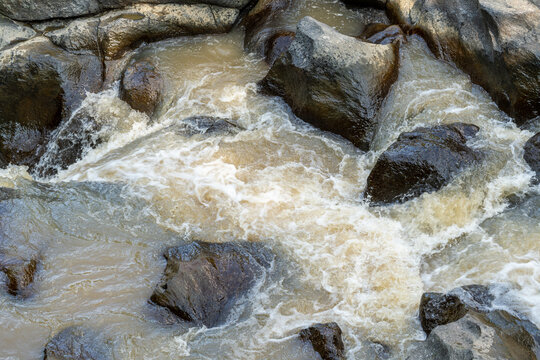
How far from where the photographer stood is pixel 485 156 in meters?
7.34

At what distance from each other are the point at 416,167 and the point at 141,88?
4.79m

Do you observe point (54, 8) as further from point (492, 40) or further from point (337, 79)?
point (492, 40)

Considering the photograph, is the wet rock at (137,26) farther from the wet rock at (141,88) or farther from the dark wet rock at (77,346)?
the dark wet rock at (77,346)

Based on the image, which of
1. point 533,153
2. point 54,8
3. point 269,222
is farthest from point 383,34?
point 54,8

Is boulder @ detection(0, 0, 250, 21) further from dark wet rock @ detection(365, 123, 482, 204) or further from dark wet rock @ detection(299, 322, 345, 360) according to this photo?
dark wet rock @ detection(299, 322, 345, 360)

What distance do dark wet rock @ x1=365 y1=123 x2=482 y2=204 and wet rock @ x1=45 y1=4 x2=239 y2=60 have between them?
195 inches

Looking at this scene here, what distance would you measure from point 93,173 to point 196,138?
1.66 metres

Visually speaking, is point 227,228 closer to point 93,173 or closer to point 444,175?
point 93,173

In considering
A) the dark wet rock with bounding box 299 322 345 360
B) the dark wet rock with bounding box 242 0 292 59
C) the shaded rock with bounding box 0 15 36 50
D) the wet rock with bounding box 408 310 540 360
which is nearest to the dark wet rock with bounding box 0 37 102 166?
the shaded rock with bounding box 0 15 36 50

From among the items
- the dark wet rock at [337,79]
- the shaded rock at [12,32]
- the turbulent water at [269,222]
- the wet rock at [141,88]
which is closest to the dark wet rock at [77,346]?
the turbulent water at [269,222]

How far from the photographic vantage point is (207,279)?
19.3ft

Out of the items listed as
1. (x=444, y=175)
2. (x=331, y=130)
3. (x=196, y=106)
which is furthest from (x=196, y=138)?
(x=444, y=175)

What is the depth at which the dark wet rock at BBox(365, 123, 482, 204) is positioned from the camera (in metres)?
6.90

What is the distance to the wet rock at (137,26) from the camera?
941cm
